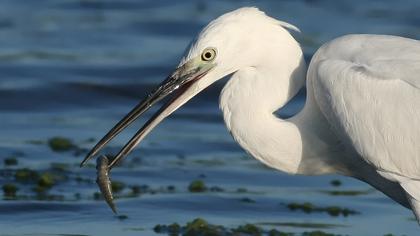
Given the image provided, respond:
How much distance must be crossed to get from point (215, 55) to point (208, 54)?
61mm

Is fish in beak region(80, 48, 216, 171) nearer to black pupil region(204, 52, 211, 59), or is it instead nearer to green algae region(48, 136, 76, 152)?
black pupil region(204, 52, 211, 59)

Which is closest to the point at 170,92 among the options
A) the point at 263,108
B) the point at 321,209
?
the point at 263,108

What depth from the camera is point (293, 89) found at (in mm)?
9109

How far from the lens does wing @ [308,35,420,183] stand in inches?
347

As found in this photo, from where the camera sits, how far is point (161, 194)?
12125 millimetres

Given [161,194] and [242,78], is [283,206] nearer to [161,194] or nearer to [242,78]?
[161,194]

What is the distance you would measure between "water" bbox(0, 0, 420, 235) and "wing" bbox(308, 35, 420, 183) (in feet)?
7.80

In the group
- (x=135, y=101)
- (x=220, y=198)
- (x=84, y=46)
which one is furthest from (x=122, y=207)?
(x=84, y=46)

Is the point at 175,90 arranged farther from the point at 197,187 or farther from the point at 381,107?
the point at 197,187

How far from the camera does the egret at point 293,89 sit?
8.79m

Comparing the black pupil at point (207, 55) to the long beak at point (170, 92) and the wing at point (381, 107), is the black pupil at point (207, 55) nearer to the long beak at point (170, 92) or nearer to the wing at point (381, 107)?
the long beak at point (170, 92)

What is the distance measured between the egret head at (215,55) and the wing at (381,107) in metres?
0.49

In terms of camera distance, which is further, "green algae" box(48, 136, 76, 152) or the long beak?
"green algae" box(48, 136, 76, 152)

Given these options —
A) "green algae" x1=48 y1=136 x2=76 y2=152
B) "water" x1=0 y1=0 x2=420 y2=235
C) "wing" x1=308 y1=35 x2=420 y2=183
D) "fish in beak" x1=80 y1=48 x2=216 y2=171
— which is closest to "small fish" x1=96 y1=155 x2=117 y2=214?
"fish in beak" x1=80 y1=48 x2=216 y2=171
